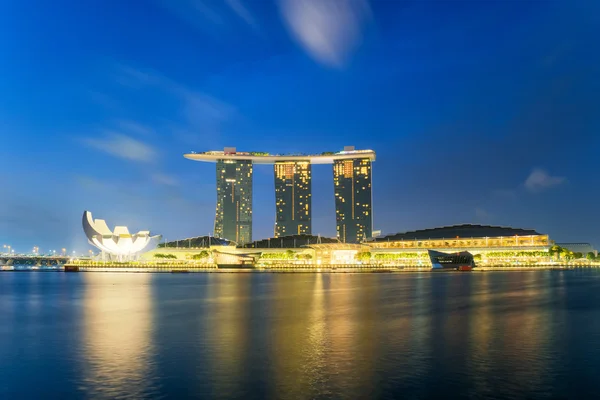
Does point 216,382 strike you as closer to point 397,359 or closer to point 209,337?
point 397,359

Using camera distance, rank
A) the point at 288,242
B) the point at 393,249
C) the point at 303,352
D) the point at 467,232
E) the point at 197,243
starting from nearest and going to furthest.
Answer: the point at 303,352, the point at 467,232, the point at 393,249, the point at 288,242, the point at 197,243

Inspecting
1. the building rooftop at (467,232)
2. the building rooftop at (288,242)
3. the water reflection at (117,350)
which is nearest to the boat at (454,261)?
the building rooftop at (467,232)

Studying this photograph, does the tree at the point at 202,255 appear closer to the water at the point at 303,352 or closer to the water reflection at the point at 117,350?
the water reflection at the point at 117,350

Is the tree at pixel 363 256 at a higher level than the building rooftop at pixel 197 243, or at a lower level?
lower

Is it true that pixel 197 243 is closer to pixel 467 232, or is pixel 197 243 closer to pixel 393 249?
pixel 393 249

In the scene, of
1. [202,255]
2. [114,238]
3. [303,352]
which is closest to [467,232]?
[202,255]

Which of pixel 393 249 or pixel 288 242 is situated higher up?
pixel 288 242

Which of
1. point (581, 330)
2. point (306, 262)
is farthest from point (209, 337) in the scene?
point (306, 262)
